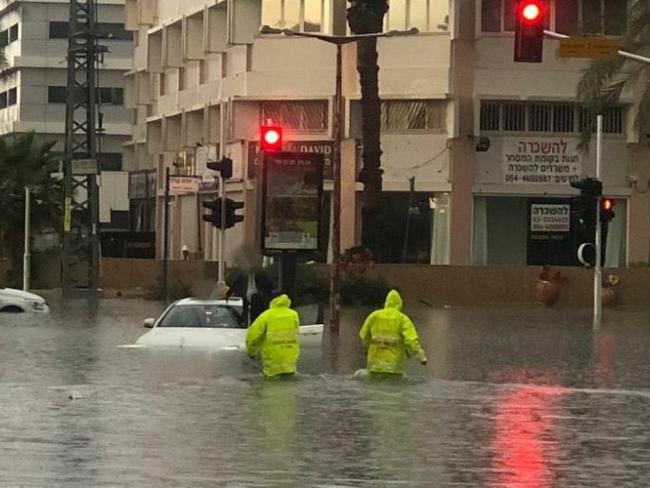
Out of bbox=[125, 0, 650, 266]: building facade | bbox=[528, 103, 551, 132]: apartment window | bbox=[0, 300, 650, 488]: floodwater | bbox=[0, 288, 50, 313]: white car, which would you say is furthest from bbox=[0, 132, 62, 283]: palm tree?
bbox=[0, 300, 650, 488]: floodwater

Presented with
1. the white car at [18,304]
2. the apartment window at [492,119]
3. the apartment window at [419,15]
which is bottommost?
the white car at [18,304]

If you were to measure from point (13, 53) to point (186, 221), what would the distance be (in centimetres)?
3782

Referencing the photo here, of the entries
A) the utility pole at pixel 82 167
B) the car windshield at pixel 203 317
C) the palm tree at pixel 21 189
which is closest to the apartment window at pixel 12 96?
the palm tree at pixel 21 189

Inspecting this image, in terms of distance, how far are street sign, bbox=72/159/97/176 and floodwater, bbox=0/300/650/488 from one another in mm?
21605

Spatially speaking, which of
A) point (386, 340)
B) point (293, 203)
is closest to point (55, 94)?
point (293, 203)

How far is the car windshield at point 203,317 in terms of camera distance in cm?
2691

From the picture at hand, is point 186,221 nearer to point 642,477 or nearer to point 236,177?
point 236,177

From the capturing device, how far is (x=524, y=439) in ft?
53.0

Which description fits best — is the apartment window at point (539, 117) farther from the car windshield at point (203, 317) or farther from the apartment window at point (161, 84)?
the car windshield at point (203, 317)

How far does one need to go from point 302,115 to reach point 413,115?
12.7 feet

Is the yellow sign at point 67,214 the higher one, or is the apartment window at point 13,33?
the apartment window at point 13,33

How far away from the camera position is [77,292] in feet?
178

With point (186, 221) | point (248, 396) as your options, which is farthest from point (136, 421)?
point (186, 221)

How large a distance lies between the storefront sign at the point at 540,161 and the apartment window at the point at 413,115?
2.29m
